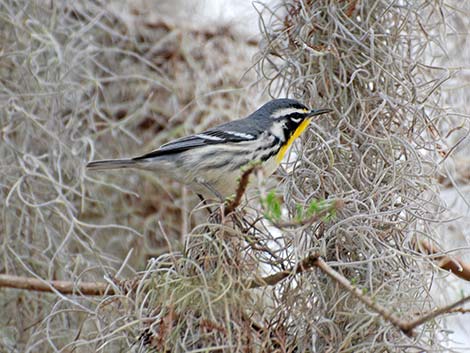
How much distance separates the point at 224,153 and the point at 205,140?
0.10 metres

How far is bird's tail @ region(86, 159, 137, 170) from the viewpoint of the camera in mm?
2664

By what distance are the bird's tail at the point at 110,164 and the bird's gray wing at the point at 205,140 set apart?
30 mm

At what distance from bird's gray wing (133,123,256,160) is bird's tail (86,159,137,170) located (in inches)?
1.2

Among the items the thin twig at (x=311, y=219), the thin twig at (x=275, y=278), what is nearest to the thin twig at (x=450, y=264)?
the thin twig at (x=275, y=278)

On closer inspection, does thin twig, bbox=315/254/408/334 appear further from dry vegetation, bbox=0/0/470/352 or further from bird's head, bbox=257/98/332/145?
bird's head, bbox=257/98/332/145

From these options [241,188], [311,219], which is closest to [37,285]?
[241,188]

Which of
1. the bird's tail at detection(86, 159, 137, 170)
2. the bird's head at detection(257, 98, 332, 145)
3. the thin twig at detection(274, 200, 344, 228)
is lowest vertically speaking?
the thin twig at detection(274, 200, 344, 228)

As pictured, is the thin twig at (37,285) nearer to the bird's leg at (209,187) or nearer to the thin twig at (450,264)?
the bird's leg at (209,187)

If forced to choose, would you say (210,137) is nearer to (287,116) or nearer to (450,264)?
(287,116)

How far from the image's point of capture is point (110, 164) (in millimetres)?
2662

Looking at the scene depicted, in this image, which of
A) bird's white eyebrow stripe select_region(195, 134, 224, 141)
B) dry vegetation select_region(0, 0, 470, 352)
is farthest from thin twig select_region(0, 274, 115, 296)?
bird's white eyebrow stripe select_region(195, 134, 224, 141)

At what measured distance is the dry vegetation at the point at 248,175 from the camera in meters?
1.94

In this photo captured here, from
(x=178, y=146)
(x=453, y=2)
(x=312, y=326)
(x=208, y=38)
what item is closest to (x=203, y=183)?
(x=178, y=146)

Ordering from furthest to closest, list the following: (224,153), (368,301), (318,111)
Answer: (224,153) → (318,111) → (368,301)
